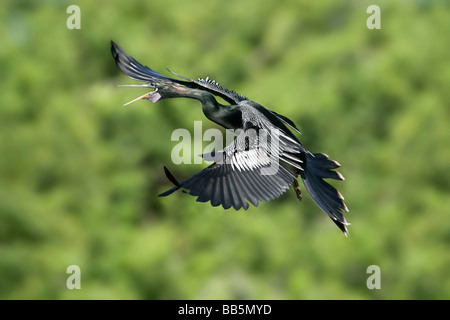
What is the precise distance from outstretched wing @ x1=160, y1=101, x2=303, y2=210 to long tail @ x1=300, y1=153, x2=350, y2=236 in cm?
8

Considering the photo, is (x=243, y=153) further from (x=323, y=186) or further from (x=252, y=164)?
(x=323, y=186)

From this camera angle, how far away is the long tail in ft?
6.07

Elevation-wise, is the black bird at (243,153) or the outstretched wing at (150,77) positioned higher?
the outstretched wing at (150,77)

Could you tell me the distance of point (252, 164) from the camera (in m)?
1.81

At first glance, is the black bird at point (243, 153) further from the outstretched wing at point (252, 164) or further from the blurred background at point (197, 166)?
the blurred background at point (197, 166)

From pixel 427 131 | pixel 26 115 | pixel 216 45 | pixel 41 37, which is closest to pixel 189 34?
pixel 216 45

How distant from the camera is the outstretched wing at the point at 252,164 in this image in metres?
1.77

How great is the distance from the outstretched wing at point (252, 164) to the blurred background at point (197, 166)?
14.4ft

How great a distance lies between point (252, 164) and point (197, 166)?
165 inches

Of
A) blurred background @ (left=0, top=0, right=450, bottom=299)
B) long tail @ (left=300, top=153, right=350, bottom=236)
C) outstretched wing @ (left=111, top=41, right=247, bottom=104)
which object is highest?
blurred background @ (left=0, top=0, right=450, bottom=299)

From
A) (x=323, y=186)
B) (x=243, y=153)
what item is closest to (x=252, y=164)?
(x=243, y=153)

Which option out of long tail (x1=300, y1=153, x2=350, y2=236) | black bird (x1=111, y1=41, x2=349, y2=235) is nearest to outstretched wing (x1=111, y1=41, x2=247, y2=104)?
black bird (x1=111, y1=41, x2=349, y2=235)

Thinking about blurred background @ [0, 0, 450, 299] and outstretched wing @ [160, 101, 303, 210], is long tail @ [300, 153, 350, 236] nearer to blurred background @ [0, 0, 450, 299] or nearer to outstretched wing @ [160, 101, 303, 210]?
outstretched wing @ [160, 101, 303, 210]

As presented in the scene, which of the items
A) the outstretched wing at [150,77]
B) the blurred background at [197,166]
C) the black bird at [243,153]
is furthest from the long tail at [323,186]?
the blurred background at [197,166]
